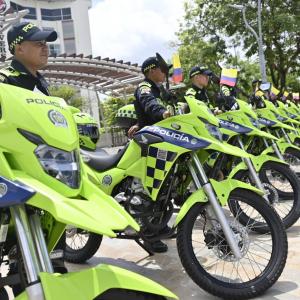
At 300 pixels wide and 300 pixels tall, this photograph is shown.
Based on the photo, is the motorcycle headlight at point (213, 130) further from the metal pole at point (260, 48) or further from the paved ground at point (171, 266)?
the metal pole at point (260, 48)

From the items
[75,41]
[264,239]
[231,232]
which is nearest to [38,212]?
[231,232]

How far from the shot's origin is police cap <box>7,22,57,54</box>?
2605 millimetres

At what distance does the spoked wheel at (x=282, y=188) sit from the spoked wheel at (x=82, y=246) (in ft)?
4.71

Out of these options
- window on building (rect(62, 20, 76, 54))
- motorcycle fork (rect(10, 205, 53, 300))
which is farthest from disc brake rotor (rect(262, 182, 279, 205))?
window on building (rect(62, 20, 76, 54))

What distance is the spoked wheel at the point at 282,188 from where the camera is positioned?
4.61 meters

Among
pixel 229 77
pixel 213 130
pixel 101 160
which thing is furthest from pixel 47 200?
pixel 229 77

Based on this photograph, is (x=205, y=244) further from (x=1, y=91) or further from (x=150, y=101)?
(x=1, y=91)

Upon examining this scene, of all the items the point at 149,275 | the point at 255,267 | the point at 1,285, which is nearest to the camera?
the point at 1,285

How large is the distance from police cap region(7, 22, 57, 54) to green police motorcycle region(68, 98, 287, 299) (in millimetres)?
1119

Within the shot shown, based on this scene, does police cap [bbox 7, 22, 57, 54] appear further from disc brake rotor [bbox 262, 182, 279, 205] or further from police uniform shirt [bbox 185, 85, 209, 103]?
police uniform shirt [bbox 185, 85, 209, 103]

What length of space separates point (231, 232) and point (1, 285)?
5.13 ft

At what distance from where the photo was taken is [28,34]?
264cm

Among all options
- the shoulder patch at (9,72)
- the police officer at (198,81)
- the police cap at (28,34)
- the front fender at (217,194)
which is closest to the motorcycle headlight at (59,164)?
the police cap at (28,34)

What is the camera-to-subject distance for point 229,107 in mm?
5391
